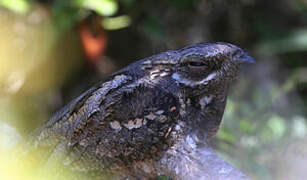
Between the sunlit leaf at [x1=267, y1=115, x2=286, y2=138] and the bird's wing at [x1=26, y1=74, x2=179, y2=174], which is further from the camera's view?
the sunlit leaf at [x1=267, y1=115, x2=286, y2=138]

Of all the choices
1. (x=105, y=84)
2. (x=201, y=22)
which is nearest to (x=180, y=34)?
(x=201, y=22)

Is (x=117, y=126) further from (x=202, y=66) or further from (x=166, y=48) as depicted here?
(x=166, y=48)

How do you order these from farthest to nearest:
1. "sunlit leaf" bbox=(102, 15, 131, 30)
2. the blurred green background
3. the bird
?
"sunlit leaf" bbox=(102, 15, 131, 30) → the blurred green background → the bird

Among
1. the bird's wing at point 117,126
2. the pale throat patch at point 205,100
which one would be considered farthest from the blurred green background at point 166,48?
the pale throat patch at point 205,100

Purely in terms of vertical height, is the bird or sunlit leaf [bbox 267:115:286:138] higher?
the bird

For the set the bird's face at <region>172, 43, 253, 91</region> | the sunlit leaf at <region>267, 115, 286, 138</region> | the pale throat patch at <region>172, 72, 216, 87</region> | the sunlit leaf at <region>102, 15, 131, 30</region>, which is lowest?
the sunlit leaf at <region>267, 115, 286, 138</region>

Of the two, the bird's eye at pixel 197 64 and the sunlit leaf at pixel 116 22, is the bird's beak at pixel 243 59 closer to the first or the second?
the bird's eye at pixel 197 64

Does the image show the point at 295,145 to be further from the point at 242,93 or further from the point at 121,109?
the point at 121,109

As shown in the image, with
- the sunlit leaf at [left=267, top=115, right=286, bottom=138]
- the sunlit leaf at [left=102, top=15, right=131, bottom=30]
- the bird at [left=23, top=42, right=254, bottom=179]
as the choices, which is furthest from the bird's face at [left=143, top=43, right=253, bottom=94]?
the sunlit leaf at [left=102, top=15, right=131, bottom=30]

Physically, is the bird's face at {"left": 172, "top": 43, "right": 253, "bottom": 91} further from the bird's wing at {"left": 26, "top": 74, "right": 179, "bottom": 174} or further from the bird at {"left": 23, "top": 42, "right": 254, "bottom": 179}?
→ the bird's wing at {"left": 26, "top": 74, "right": 179, "bottom": 174}
